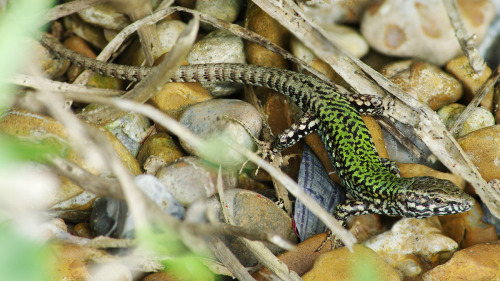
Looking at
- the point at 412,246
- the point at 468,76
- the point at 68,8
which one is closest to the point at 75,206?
the point at 68,8

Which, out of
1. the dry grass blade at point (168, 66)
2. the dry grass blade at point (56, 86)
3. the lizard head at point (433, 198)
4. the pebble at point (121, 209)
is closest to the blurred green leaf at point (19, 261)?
the dry grass blade at point (168, 66)

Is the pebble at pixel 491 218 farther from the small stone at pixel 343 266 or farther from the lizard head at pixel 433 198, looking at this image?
the small stone at pixel 343 266

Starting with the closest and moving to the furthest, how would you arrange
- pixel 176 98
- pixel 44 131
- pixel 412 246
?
pixel 44 131 < pixel 412 246 < pixel 176 98

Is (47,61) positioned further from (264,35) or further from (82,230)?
(264,35)

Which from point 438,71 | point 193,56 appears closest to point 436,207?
point 438,71

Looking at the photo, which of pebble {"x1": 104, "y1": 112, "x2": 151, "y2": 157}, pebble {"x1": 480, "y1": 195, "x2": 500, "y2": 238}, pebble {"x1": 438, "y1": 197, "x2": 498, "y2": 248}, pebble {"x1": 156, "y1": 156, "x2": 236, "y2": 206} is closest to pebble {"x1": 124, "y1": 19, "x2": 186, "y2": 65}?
pebble {"x1": 104, "y1": 112, "x2": 151, "y2": 157}

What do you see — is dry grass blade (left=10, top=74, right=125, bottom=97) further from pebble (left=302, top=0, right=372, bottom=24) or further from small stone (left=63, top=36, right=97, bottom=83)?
pebble (left=302, top=0, right=372, bottom=24)
